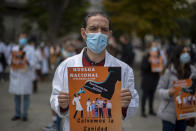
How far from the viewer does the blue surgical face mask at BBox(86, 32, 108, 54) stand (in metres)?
2.41

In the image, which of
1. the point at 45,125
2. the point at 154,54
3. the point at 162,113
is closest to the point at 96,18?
the point at 162,113

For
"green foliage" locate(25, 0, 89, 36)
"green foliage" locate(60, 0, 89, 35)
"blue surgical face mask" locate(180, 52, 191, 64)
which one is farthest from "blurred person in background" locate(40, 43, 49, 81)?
"green foliage" locate(60, 0, 89, 35)

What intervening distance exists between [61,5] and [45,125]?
14.3m

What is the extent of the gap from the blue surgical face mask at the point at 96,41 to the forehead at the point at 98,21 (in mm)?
90

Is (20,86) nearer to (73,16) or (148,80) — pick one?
(148,80)

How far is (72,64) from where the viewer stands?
2.47m

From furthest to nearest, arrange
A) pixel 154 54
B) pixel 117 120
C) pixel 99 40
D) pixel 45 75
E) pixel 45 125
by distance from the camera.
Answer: pixel 45 75 < pixel 154 54 < pixel 45 125 < pixel 99 40 < pixel 117 120

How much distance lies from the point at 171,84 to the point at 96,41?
1.96m

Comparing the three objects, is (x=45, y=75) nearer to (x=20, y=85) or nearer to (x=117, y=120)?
(x=20, y=85)

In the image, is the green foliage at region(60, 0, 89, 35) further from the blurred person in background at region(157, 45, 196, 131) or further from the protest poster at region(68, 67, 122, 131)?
the protest poster at region(68, 67, 122, 131)

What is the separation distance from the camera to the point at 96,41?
240 centimetres

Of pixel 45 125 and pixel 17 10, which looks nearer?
pixel 45 125

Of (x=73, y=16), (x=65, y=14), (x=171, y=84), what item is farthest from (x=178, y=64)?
(x=73, y=16)

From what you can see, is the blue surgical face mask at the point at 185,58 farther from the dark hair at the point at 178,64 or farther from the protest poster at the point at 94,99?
the protest poster at the point at 94,99
